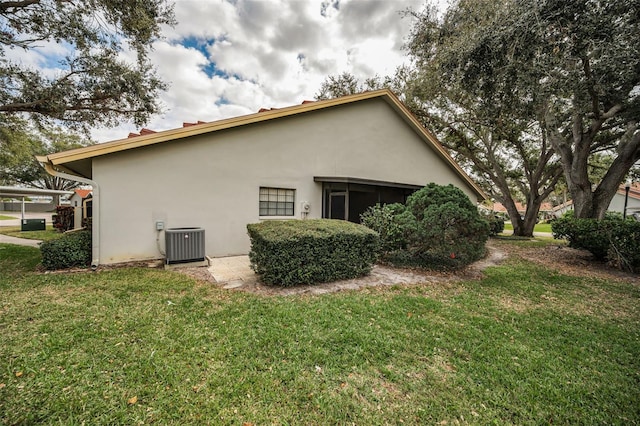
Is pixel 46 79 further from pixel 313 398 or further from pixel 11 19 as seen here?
pixel 313 398

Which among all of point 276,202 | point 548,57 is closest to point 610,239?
point 548,57

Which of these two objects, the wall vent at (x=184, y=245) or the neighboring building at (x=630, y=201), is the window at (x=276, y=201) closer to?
the wall vent at (x=184, y=245)

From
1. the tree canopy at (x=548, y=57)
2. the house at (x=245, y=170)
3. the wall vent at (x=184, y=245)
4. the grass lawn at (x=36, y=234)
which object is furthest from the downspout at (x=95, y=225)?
the tree canopy at (x=548, y=57)

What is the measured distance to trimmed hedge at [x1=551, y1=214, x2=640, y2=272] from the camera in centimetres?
740

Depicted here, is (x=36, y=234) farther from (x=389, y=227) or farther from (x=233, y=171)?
(x=389, y=227)

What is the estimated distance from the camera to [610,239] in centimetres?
771

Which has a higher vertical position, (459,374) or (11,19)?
(11,19)

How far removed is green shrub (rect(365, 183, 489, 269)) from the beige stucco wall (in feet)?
11.1

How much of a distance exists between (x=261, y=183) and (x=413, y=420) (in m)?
7.20

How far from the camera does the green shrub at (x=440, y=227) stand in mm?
6242

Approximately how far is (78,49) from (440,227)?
477 inches

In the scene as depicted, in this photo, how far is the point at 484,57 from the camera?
22.3 feet

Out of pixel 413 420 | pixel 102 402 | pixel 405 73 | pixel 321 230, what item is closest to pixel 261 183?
pixel 321 230

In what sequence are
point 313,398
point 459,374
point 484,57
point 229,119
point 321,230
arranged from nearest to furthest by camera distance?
point 313,398
point 459,374
point 321,230
point 484,57
point 229,119
